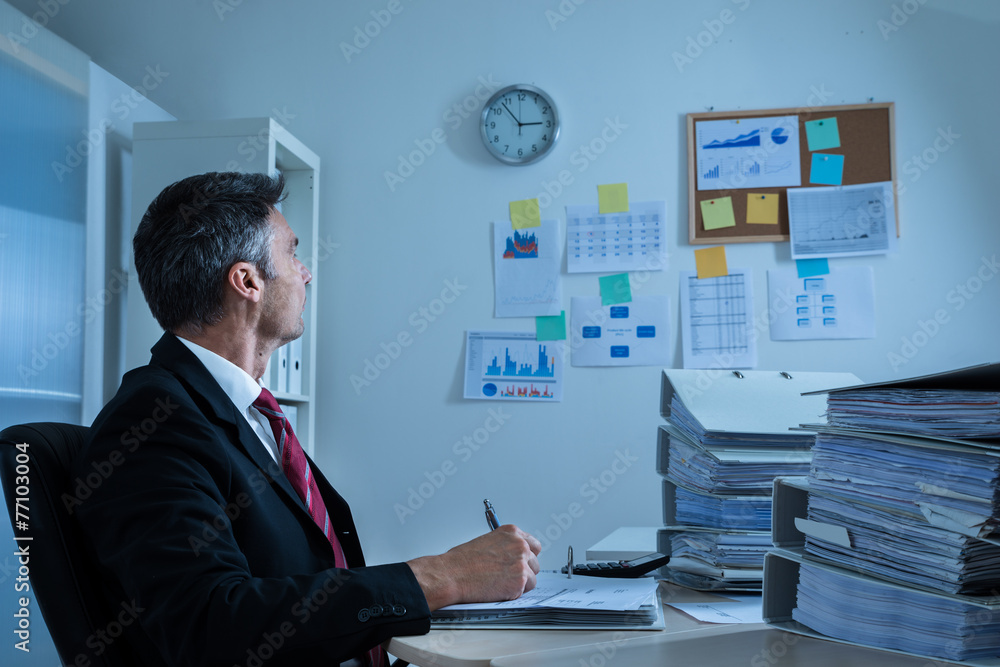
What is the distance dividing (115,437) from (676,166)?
2100 mm

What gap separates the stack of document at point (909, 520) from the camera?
74cm

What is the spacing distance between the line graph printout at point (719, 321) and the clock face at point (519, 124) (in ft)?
2.22

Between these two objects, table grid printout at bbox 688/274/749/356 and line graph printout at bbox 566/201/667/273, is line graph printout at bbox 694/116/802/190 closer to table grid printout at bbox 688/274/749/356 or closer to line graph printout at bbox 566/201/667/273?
line graph printout at bbox 566/201/667/273

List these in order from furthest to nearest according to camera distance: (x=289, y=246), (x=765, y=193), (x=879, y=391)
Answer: (x=765, y=193) < (x=289, y=246) < (x=879, y=391)

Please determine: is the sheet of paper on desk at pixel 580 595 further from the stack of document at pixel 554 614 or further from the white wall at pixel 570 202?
A: the white wall at pixel 570 202

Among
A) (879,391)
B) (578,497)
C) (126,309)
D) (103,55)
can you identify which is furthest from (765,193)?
(103,55)

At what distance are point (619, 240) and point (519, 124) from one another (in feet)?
1.70

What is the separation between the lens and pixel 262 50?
9.34ft

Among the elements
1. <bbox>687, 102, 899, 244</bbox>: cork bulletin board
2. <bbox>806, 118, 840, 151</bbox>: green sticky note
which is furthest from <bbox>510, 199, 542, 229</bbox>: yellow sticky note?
<bbox>806, 118, 840, 151</bbox>: green sticky note

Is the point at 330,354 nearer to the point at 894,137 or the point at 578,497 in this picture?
the point at 578,497

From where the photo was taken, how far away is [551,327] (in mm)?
2635

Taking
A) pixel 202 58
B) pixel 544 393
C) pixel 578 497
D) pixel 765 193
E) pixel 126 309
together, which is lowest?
pixel 578 497

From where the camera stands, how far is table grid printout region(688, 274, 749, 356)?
101 inches

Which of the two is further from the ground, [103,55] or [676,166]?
[103,55]
